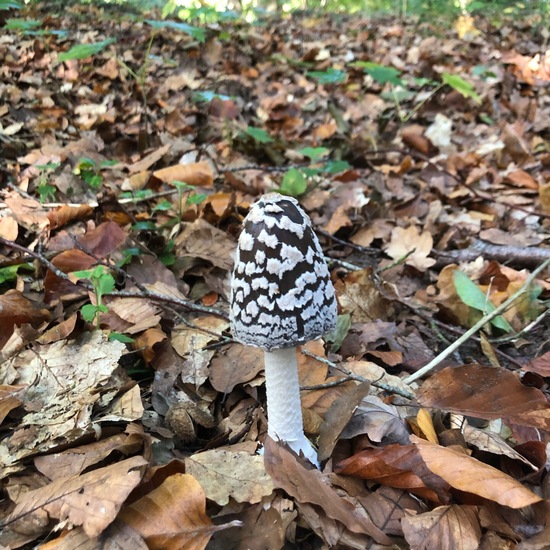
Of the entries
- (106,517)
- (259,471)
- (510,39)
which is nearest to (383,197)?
(259,471)

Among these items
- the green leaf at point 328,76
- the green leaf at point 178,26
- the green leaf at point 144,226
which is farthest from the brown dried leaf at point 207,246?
the green leaf at point 328,76

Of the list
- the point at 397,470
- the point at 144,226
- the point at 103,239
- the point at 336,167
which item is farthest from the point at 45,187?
the point at 397,470

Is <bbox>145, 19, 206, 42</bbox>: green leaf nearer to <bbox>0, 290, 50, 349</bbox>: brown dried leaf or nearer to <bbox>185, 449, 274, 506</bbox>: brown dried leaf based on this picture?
<bbox>0, 290, 50, 349</bbox>: brown dried leaf

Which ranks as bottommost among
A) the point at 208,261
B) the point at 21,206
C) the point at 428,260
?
the point at 428,260

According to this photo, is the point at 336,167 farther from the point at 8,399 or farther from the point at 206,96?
the point at 8,399

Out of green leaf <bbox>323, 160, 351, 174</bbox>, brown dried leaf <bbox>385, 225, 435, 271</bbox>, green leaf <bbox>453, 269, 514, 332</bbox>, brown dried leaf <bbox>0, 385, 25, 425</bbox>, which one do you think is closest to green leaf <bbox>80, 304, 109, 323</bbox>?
brown dried leaf <bbox>0, 385, 25, 425</bbox>

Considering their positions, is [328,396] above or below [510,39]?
below

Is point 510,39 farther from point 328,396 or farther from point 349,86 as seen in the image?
point 328,396
